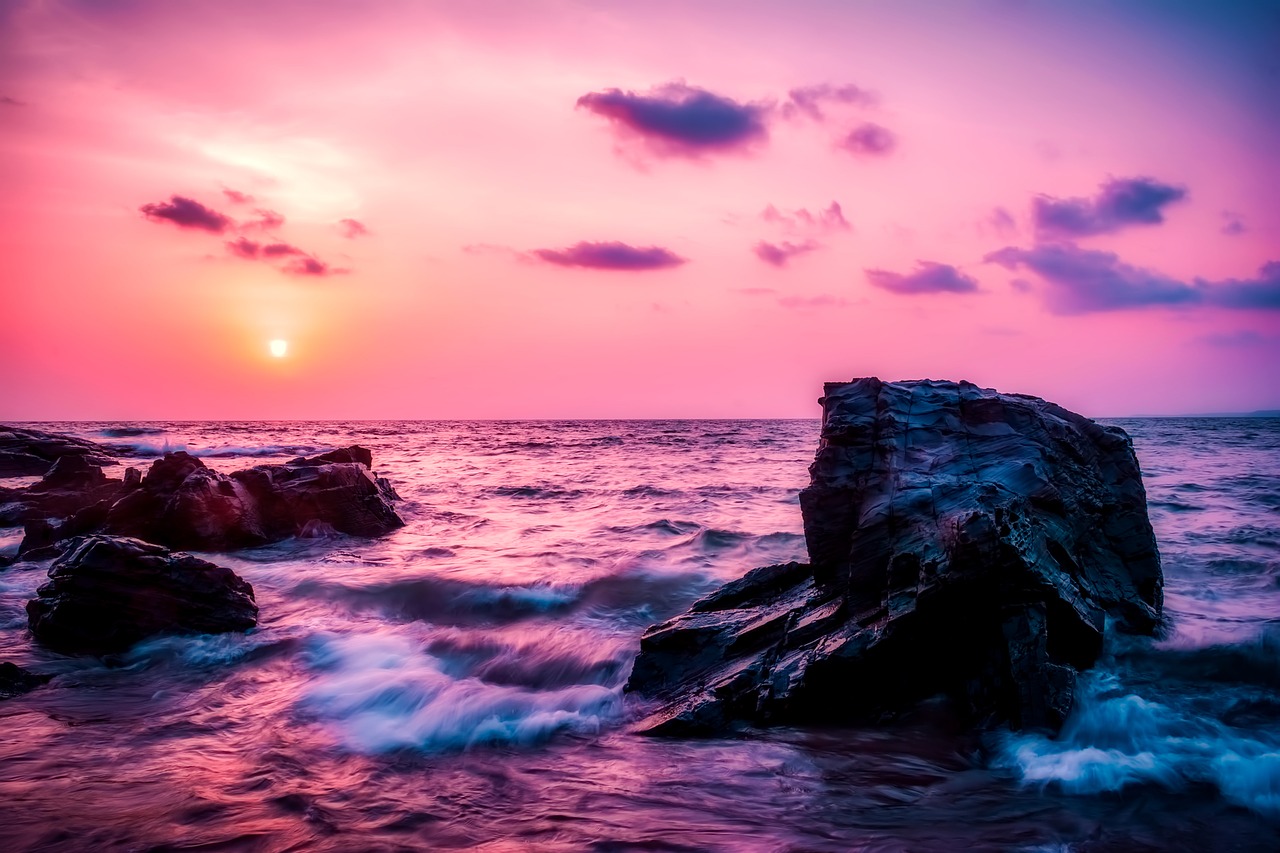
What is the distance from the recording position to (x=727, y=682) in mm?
6574

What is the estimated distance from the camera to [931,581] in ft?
18.9

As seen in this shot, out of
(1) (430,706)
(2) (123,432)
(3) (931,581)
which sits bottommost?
(1) (430,706)

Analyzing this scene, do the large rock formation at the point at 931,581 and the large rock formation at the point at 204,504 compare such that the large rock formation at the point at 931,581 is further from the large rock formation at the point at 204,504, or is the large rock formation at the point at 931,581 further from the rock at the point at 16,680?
the large rock formation at the point at 204,504

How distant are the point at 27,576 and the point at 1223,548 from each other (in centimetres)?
2022

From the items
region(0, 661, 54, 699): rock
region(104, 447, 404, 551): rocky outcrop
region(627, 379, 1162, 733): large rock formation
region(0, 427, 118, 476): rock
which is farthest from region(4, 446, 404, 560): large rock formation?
region(0, 427, 118, 476): rock

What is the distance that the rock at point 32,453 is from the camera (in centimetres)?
2884

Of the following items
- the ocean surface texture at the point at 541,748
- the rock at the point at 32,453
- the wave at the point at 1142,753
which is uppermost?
the rock at the point at 32,453

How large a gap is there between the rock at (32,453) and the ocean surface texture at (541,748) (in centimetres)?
2248

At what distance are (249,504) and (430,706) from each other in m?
10.3

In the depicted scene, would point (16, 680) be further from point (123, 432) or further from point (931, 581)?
point (123, 432)

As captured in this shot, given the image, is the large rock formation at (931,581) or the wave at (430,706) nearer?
the large rock formation at (931,581)

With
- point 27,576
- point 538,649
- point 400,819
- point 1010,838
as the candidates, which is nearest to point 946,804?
point 1010,838

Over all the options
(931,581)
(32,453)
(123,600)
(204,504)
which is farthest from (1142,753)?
(32,453)

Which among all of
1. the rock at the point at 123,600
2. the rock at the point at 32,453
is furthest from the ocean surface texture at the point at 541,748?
the rock at the point at 32,453
